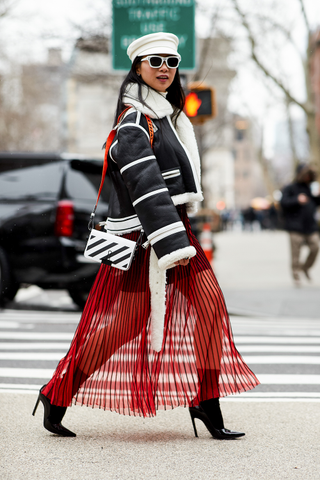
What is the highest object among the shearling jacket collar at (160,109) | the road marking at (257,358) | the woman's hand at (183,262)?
the shearling jacket collar at (160,109)

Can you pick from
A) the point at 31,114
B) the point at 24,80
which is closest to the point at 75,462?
the point at 24,80

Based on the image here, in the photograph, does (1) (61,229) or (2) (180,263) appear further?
(1) (61,229)

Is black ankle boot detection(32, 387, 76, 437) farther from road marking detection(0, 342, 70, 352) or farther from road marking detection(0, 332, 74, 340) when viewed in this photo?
road marking detection(0, 332, 74, 340)

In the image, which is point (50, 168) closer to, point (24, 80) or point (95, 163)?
point (95, 163)

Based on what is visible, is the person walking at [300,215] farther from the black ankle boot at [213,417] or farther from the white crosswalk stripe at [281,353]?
the black ankle boot at [213,417]

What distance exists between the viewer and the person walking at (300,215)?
11.9 m

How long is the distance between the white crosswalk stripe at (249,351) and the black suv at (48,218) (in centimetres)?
51

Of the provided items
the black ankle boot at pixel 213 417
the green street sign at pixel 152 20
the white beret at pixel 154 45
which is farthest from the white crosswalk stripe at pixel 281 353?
the green street sign at pixel 152 20

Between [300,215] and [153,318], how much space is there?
8.70 meters

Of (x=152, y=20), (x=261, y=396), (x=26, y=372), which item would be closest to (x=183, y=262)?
(x=261, y=396)

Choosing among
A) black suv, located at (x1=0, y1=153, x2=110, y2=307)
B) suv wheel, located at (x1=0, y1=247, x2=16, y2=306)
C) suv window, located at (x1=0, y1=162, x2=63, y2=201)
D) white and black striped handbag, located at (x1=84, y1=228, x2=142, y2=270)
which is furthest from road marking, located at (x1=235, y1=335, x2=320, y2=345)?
white and black striped handbag, located at (x1=84, y1=228, x2=142, y2=270)

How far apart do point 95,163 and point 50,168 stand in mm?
512

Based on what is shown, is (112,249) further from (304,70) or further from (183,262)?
(304,70)

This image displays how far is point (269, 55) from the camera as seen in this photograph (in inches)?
854
